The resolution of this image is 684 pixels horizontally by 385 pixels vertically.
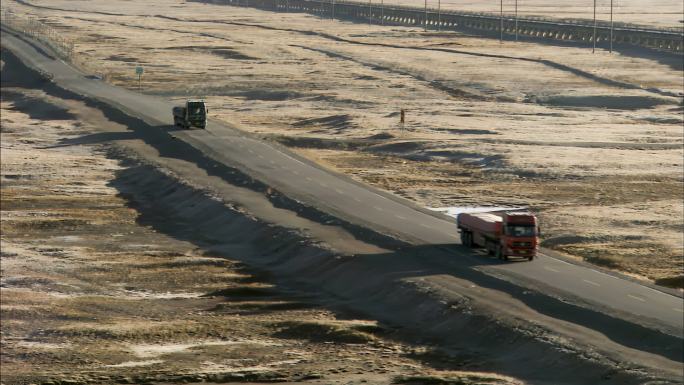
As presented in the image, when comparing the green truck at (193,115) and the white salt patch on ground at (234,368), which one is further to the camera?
the green truck at (193,115)

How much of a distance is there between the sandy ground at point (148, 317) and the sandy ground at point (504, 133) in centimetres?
1799

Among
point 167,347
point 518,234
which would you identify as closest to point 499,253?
point 518,234

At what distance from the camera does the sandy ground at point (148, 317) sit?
168ft

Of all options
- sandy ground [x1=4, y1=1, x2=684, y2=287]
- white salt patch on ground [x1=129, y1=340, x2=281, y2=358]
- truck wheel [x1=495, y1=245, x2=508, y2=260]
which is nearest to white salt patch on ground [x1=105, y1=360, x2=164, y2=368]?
white salt patch on ground [x1=129, y1=340, x2=281, y2=358]

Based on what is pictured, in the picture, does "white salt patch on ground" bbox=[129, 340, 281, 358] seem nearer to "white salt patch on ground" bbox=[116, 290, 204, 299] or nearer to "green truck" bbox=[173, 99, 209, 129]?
"white salt patch on ground" bbox=[116, 290, 204, 299]

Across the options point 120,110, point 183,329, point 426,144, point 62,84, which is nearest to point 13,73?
point 62,84

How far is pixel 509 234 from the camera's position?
67.3 m

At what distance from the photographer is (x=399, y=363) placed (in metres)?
53.2

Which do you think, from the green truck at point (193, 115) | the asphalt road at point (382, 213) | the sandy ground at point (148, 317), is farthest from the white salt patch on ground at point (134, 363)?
the green truck at point (193, 115)

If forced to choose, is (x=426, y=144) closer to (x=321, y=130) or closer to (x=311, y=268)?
(x=321, y=130)

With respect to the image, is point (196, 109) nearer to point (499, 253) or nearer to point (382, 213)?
point (382, 213)

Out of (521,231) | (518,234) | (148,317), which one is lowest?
(148,317)

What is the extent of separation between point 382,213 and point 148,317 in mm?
24040

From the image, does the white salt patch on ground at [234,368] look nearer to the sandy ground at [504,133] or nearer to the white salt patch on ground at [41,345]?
the white salt patch on ground at [41,345]
